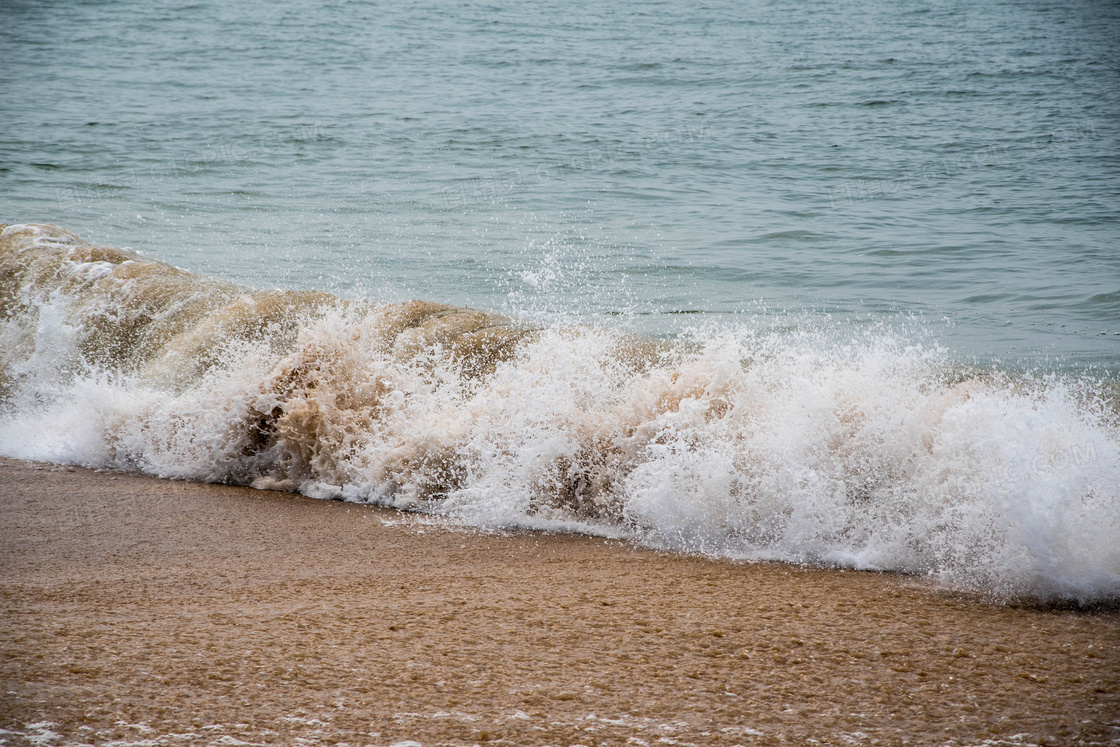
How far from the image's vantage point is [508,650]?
2613 mm

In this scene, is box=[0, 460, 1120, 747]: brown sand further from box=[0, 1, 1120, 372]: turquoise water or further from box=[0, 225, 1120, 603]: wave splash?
box=[0, 1, 1120, 372]: turquoise water

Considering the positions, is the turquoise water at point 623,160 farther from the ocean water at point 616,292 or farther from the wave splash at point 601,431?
the wave splash at point 601,431

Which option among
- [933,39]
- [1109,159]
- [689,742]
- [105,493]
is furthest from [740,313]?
[933,39]

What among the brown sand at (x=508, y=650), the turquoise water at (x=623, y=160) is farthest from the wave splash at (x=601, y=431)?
the turquoise water at (x=623, y=160)

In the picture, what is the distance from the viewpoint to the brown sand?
86.1 inches

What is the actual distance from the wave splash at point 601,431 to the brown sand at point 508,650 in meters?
0.25

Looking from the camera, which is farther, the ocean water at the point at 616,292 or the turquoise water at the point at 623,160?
the turquoise water at the point at 623,160

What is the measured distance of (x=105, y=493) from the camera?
4426mm

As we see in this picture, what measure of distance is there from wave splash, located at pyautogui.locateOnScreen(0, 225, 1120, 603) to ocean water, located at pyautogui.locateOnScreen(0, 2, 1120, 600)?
0.06 ft

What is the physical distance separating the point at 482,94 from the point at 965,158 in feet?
29.2

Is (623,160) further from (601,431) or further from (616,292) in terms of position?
(601,431)

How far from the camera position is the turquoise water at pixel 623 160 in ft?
25.3

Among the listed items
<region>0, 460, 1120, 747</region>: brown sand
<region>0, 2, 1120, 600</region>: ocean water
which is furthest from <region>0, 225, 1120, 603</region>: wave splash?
<region>0, 460, 1120, 747</region>: brown sand

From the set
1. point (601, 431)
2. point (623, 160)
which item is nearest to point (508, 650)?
point (601, 431)
